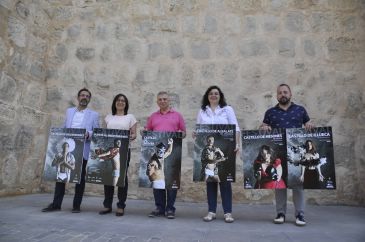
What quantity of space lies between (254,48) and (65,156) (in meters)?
3.42

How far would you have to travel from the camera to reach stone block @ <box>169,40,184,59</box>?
5.64m

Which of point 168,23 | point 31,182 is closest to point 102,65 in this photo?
point 168,23

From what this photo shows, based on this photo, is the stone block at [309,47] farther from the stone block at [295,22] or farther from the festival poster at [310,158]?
the festival poster at [310,158]

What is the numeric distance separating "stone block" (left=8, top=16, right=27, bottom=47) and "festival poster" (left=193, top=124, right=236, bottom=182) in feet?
11.2

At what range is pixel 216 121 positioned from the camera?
3.96 m

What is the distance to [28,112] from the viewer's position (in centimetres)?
550

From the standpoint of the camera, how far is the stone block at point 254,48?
5.45 metres

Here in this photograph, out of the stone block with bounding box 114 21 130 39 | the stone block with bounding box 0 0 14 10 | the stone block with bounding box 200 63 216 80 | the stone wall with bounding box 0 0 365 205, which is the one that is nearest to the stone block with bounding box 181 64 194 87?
the stone wall with bounding box 0 0 365 205

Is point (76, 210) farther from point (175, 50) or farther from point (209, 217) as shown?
point (175, 50)

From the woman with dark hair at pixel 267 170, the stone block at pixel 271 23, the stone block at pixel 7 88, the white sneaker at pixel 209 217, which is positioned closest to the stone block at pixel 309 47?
the stone block at pixel 271 23

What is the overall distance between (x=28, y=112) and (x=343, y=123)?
16.8 feet

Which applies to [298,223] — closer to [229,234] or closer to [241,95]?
[229,234]

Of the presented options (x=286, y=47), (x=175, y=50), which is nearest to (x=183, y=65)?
(x=175, y=50)

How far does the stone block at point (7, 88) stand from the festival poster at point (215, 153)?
122 inches
